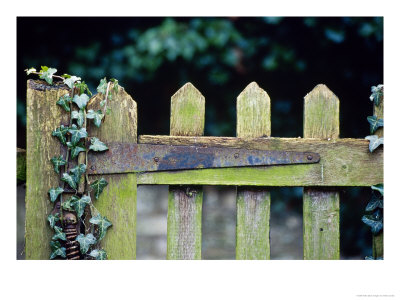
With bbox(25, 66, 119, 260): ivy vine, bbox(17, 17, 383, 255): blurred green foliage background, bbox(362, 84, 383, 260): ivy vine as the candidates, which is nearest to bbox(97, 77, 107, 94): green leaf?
bbox(25, 66, 119, 260): ivy vine

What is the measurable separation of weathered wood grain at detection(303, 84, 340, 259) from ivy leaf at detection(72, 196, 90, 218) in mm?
743

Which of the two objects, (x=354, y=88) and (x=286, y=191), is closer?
(x=354, y=88)

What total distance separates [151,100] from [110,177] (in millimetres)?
1737

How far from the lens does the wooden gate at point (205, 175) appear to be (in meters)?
1.36

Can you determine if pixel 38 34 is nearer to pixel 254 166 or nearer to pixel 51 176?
pixel 51 176

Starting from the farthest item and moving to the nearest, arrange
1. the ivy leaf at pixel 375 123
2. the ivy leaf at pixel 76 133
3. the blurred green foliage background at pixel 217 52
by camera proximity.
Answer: the blurred green foliage background at pixel 217 52 → the ivy leaf at pixel 375 123 → the ivy leaf at pixel 76 133

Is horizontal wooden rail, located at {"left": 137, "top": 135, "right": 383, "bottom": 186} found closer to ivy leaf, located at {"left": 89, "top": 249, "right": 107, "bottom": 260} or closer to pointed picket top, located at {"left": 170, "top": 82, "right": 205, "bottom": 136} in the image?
pointed picket top, located at {"left": 170, "top": 82, "right": 205, "bottom": 136}

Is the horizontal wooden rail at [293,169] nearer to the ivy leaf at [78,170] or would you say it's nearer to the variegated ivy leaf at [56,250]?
the ivy leaf at [78,170]

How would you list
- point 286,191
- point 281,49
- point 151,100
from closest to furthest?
point 281,49
point 151,100
point 286,191

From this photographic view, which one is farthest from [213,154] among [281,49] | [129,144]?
[281,49]

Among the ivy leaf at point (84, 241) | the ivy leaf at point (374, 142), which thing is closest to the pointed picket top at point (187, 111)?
the ivy leaf at point (84, 241)

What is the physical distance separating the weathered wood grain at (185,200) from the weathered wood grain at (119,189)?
131 mm

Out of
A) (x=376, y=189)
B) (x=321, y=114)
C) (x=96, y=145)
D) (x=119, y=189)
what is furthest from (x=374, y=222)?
(x=96, y=145)

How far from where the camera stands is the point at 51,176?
4.46 feet
